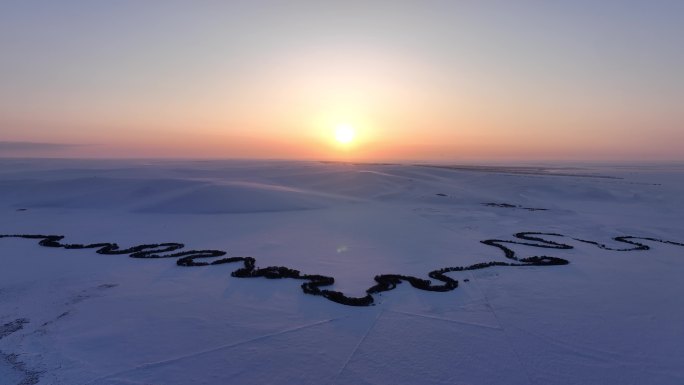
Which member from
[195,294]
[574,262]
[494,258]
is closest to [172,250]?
[195,294]

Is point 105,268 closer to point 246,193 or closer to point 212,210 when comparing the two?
point 212,210

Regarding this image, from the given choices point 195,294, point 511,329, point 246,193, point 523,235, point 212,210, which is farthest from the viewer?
point 246,193

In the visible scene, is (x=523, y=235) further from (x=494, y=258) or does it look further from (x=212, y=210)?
(x=212, y=210)

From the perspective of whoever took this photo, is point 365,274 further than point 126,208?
No

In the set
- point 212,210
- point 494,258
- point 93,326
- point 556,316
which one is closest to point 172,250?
point 93,326

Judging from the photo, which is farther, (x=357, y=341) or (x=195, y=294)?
(x=195, y=294)

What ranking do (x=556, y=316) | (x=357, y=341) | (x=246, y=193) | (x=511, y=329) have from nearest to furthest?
(x=357, y=341) → (x=511, y=329) → (x=556, y=316) → (x=246, y=193)
